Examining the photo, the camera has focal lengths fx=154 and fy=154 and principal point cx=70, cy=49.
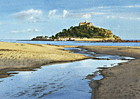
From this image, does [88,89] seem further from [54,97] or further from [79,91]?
[54,97]

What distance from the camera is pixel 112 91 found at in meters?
9.19

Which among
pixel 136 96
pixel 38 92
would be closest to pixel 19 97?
pixel 38 92

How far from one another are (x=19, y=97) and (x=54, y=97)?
1.90m

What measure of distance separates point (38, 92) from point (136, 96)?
5.51 meters

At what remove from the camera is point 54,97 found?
846 cm

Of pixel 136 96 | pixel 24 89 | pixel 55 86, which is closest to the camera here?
pixel 136 96

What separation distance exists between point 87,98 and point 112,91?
1.82 meters

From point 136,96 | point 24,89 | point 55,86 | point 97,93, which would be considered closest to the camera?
point 136,96

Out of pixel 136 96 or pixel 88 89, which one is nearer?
pixel 136 96

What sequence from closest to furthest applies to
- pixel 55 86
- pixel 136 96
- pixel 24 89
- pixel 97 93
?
pixel 136 96
pixel 97 93
pixel 24 89
pixel 55 86

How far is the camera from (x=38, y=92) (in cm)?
921

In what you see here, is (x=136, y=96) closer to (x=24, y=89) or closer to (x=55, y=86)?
(x=55, y=86)

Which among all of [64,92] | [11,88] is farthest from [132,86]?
[11,88]

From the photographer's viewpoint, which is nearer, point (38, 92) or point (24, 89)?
point (38, 92)
